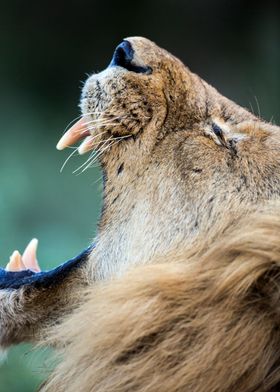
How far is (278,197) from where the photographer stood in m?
1.17

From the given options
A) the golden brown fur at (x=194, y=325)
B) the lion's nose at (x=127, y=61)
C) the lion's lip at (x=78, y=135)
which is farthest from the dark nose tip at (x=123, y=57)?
the golden brown fur at (x=194, y=325)

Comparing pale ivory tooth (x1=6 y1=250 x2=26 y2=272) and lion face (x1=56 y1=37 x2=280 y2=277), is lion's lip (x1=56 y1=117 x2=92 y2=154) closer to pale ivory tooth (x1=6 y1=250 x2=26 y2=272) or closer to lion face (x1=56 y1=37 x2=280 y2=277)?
lion face (x1=56 y1=37 x2=280 y2=277)

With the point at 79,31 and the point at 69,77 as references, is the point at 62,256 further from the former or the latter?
the point at 79,31

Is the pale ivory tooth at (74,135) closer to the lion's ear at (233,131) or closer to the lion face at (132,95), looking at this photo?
the lion face at (132,95)

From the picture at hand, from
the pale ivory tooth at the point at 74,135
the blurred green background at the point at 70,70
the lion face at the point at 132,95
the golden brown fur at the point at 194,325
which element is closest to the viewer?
the golden brown fur at the point at 194,325

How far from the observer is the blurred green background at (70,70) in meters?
3.51

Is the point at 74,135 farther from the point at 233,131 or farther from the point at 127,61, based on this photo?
the point at 233,131

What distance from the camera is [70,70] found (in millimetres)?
3957

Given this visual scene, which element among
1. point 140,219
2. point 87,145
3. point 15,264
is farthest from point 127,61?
point 15,264

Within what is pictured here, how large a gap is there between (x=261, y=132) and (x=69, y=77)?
2.77 metres

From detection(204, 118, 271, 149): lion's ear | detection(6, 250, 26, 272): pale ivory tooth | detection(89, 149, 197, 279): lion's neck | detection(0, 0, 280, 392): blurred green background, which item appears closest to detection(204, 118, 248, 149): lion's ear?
detection(204, 118, 271, 149): lion's ear

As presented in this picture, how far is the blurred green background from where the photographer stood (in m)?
3.51

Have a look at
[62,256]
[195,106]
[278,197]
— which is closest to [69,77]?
[62,256]

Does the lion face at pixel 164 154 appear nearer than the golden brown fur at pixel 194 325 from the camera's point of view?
No
